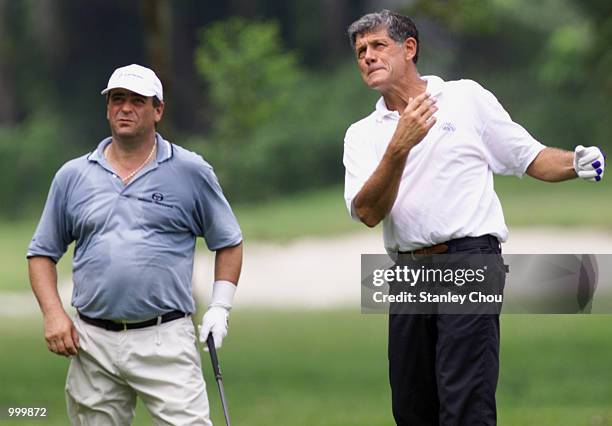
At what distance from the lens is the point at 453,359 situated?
671 cm

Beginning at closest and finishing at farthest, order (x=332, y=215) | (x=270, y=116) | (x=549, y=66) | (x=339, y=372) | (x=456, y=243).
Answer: (x=456, y=243) → (x=339, y=372) → (x=332, y=215) → (x=270, y=116) → (x=549, y=66)

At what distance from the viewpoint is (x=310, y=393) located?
1398cm

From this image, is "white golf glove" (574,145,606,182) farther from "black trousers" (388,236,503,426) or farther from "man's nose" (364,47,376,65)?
"man's nose" (364,47,376,65)

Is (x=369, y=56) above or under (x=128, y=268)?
above

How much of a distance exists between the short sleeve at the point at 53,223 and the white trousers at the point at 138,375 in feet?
1.12

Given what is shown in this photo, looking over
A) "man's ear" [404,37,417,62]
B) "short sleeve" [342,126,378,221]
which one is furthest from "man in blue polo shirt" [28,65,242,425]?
"man's ear" [404,37,417,62]

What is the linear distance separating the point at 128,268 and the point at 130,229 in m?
0.17

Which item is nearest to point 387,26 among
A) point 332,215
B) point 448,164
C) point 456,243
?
point 448,164

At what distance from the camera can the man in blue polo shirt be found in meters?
6.66

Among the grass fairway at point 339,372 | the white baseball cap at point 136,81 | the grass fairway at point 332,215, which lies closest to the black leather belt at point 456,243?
the white baseball cap at point 136,81

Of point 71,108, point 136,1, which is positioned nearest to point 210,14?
point 136,1

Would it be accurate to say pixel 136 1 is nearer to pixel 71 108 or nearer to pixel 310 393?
pixel 71 108

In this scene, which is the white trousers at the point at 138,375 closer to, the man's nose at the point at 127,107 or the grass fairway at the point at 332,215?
the man's nose at the point at 127,107

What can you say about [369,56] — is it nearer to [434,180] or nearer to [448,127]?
[448,127]
